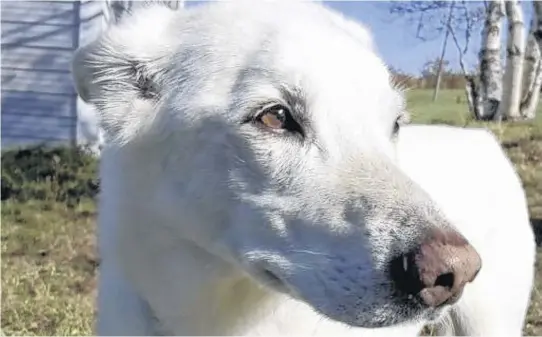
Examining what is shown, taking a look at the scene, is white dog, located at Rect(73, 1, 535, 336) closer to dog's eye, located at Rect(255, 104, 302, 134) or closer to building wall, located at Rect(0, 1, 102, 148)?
dog's eye, located at Rect(255, 104, 302, 134)

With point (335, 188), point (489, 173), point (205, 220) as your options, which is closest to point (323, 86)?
point (335, 188)

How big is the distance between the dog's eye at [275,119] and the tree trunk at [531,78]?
4.73 meters

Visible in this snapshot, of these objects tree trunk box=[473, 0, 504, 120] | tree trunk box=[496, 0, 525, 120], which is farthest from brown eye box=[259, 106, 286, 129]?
tree trunk box=[496, 0, 525, 120]

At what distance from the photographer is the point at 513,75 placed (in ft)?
22.5

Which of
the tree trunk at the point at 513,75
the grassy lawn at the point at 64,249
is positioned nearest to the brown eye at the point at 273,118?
the grassy lawn at the point at 64,249

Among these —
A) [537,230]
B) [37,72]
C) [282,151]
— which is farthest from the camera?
[37,72]

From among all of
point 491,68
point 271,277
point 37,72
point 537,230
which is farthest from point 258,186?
point 37,72

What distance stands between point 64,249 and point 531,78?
3440 mm

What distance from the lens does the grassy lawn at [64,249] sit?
508 cm

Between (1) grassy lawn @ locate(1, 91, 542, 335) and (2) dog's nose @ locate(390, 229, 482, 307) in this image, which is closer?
(2) dog's nose @ locate(390, 229, 482, 307)

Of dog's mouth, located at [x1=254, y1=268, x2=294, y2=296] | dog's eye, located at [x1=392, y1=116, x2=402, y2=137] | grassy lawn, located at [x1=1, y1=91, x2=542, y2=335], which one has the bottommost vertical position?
grassy lawn, located at [x1=1, y1=91, x2=542, y2=335]

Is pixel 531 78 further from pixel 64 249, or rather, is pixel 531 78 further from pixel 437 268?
pixel 437 268

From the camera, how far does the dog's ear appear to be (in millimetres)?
2617

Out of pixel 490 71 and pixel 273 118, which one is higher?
pixel 273 118
